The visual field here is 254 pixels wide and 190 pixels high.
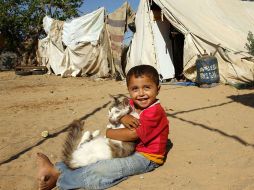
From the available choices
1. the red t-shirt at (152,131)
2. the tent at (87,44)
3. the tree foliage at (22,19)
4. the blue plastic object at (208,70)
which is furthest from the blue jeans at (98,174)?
the tree foliage at (22,19)

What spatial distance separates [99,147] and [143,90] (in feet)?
1.91

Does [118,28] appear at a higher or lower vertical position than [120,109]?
higher

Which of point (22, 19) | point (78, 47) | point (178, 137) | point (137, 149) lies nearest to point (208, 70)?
point (178, 137)

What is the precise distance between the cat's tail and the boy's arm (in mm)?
334

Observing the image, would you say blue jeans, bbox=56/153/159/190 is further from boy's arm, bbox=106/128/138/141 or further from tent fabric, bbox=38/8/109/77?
tent fabric, bbox=38/8/109/77

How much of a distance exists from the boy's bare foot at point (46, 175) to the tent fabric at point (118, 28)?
9.03m

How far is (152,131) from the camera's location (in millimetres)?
2922

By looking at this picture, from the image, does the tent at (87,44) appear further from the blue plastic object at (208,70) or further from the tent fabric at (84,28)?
the blue plastic object at (208,70)

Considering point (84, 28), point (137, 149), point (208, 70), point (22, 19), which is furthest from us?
point (22, 19)

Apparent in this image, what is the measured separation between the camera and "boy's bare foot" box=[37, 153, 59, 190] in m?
2.85

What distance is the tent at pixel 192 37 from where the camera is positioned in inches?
353

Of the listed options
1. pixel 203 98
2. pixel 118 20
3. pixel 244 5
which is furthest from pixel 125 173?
pixel 244 5

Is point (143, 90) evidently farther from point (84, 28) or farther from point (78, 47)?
point (78, 47)

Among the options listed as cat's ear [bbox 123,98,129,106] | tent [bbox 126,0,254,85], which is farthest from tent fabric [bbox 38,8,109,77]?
cat's ear [bbox 123,98,129,106]
